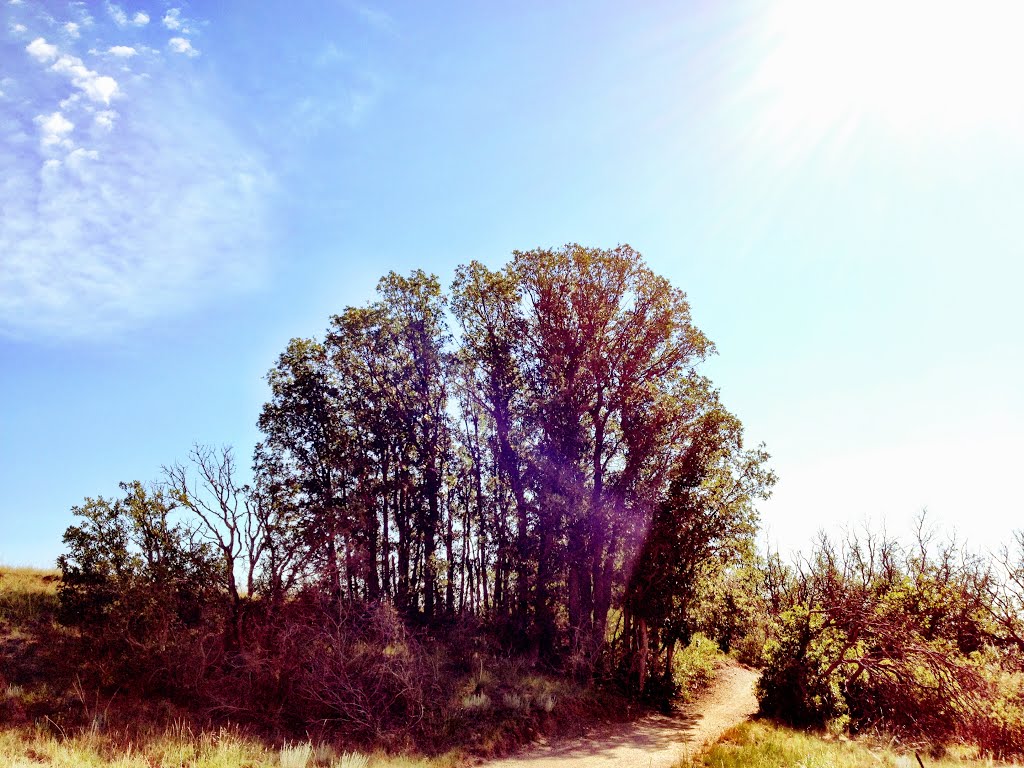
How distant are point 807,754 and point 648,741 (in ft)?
16.6

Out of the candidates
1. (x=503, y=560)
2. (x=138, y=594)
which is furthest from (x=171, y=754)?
(x=503, y=560)

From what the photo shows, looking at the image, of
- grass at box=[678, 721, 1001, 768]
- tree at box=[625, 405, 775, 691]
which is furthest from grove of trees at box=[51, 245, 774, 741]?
grass at box=[678, 721, 1001, 768]

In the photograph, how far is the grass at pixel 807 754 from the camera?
36.6 feet

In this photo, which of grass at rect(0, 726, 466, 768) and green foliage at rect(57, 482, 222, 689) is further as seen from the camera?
green foliage at rect(57, 482, 222, 689)

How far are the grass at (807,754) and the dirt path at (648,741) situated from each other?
3.39 ft

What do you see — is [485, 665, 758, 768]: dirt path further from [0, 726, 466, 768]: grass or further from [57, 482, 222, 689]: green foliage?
[57, 482, 222, 689]: green foliage

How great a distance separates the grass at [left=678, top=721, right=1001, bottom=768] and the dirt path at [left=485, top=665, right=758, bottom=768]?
1032 millimetres

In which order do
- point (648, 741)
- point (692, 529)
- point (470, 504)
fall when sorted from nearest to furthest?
point (648, 741), point (692, 529), point (470, 504)

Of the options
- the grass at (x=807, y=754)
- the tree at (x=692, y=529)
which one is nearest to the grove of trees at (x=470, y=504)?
the tree at (x=692, y=529)

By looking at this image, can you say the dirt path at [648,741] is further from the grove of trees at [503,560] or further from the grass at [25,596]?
the grass at [25,596]

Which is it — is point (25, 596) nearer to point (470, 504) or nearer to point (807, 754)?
point (470, 504)

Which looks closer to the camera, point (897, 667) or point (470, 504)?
point (897, 667)

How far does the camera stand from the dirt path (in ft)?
43.9

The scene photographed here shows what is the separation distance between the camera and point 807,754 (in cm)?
1188
